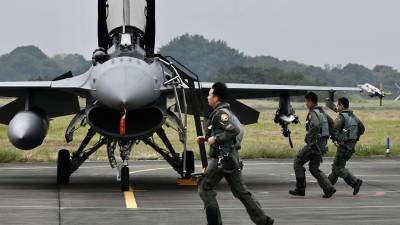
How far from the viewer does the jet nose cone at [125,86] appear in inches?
659

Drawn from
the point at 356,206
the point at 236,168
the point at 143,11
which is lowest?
the point at 356,206

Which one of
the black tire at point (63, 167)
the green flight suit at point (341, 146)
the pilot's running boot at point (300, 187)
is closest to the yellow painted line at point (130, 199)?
the black tire at point (63, 167)

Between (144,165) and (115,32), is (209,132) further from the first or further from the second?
(144,165)

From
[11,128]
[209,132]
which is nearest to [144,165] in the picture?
[11,128]

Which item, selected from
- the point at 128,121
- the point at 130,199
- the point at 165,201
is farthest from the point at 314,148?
the point at 128,121

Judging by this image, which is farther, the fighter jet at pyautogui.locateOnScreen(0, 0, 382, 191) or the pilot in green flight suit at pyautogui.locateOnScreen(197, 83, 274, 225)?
the fighter jet at pyautogui.locateOnScreen(0, 0, 382, 191)

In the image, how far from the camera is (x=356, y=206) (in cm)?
1588

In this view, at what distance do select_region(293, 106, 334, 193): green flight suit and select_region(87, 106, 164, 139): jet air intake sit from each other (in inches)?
106

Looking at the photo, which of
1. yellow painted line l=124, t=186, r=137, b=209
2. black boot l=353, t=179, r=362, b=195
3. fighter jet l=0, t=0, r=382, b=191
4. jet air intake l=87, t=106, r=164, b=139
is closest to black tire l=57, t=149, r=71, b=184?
fighter jet l=0, t=0, r=382, b=191

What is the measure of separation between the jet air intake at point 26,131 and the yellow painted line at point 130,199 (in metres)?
2.09

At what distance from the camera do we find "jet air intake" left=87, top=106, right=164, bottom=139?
18141 mm

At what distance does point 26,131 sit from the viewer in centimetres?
1889

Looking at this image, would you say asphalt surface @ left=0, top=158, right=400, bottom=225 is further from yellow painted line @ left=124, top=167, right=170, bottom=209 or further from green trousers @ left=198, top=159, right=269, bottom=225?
green trousers @ left=198, top=159, right=269, bottom=225

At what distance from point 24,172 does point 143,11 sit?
7.52 m
